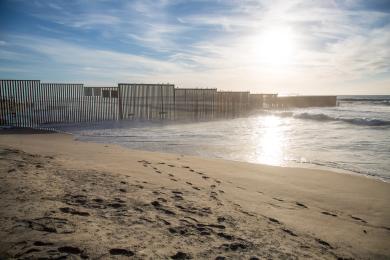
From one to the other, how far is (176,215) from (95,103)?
59.6 feet

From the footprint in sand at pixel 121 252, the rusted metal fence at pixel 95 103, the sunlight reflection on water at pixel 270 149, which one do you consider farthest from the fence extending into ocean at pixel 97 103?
the footprint in sand at pixel 121 252

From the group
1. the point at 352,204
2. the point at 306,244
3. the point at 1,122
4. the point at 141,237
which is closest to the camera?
the point at 141,237

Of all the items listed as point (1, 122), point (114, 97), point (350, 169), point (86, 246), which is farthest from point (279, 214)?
point (114, 97)

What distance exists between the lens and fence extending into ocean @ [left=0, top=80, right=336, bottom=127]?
17.3 m

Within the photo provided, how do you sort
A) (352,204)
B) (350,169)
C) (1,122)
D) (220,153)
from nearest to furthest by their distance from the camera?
1. (352,204)
2. (350,169)
3. (220,153)
4. (1,122)

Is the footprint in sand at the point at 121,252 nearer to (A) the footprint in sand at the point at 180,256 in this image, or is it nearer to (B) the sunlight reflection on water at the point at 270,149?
(A) the footprint in sand at the point at 180,256

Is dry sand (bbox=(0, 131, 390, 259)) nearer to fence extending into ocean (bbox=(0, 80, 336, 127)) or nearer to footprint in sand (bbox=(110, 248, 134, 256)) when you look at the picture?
footprint in sand (bbox=(110, 248, 134, 256))

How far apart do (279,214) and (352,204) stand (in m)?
1.77

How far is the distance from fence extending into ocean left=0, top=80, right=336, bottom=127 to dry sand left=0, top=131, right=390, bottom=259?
512 inches

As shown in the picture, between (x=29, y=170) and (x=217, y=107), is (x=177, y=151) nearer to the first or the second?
(x=29, y=170)

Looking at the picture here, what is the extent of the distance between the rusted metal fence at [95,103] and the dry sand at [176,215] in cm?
1303

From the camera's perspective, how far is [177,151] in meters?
9.88

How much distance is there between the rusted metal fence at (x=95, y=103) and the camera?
17339 millimetres

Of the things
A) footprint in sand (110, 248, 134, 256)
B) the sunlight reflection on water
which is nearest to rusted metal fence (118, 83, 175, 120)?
the sunlight reflection on water
